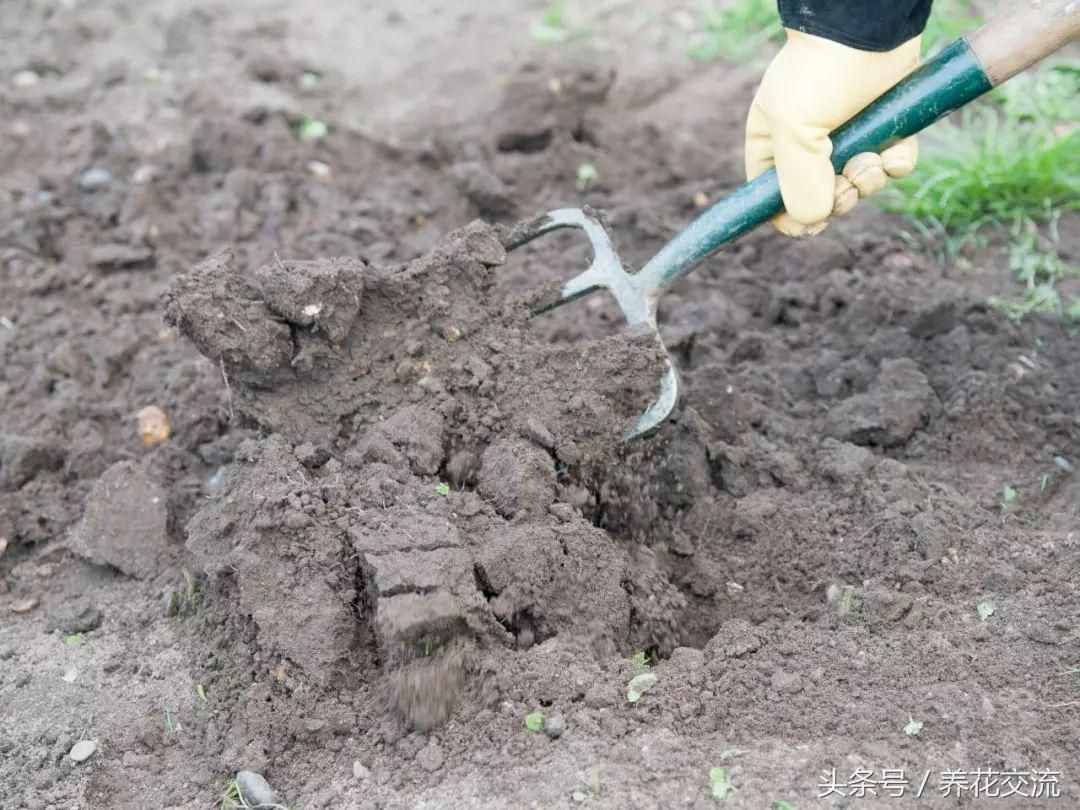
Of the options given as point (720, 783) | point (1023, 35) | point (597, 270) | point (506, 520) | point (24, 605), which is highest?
point (1023, 35)

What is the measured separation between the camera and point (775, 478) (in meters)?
2.94

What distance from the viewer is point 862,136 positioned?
2.71 metres

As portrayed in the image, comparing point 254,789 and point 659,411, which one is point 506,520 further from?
point 254,789

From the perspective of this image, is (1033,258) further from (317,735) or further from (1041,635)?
(317,735)

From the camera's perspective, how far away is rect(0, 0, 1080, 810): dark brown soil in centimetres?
221

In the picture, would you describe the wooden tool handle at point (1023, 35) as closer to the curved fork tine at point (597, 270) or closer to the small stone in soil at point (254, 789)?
the curved fork tine at point (597, 270)

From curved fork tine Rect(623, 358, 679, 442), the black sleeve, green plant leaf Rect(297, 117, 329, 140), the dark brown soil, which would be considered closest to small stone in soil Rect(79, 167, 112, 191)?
the dark brown soil

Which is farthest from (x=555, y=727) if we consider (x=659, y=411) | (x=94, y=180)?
(x=94, y=180)

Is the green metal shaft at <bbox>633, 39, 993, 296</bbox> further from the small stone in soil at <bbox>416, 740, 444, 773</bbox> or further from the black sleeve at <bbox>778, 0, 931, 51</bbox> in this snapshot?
the small stone in soil at <bbox>416, 740, 444, 773</bbox>

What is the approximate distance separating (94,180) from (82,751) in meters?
2.61

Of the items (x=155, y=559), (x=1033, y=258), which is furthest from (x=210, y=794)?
(x=1033, y=258)

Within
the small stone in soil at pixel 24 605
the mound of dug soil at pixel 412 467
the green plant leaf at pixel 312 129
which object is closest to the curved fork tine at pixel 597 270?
the mound of dug soil at pixel 412 467

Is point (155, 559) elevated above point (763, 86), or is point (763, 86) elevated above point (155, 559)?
point (763, 86)

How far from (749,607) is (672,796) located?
0.69 meters
